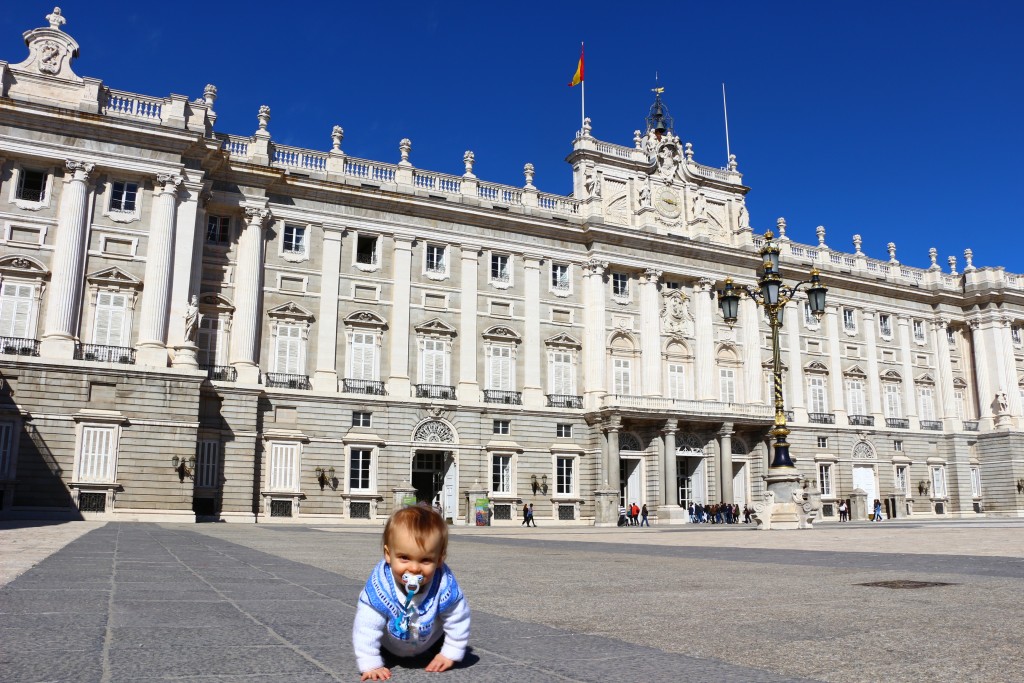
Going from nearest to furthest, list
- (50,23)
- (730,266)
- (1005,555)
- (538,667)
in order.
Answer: (538,667) < (1005,555) < (50,23) < (730,266)

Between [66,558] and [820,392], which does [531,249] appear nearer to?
[820,392]

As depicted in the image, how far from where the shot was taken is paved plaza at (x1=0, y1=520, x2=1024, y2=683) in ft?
12.4

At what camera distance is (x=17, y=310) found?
2916 cm

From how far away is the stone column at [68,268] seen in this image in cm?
2880

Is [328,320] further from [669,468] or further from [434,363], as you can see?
[669,468]

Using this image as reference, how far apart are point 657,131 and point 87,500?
32822mm

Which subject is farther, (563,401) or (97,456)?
(563,401)

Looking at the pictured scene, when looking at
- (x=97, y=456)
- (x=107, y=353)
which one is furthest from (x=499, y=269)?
(x=97, y=456)

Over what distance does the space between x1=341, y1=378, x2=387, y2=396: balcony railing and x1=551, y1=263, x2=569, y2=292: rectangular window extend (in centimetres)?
1020

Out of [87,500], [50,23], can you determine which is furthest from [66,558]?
[50,23]

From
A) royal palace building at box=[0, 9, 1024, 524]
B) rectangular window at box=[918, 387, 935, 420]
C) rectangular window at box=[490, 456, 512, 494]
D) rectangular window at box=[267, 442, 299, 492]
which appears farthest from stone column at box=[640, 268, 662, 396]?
rectangular window at box=[918, 387, 935, 420]

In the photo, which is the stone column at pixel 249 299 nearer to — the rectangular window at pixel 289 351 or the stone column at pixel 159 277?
the rectangular window at pixel 289 351

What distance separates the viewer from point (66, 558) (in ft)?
33.4

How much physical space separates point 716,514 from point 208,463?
2202 cm
